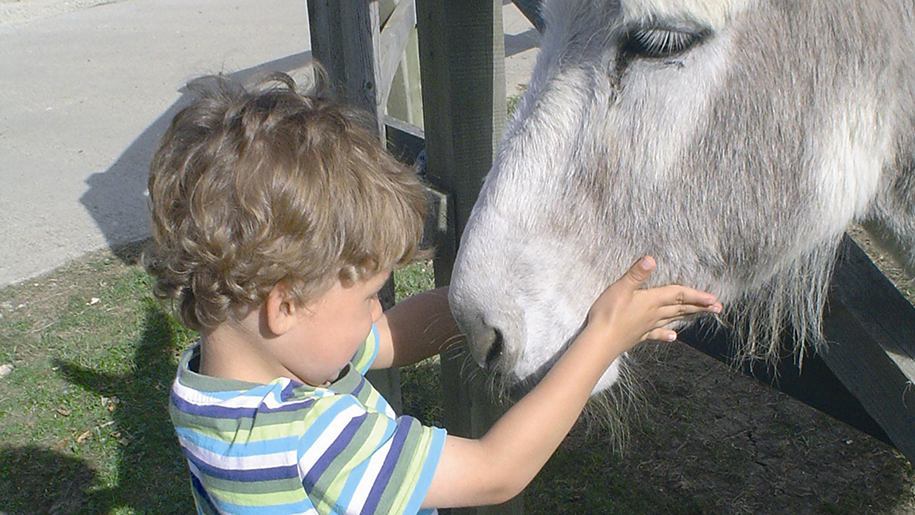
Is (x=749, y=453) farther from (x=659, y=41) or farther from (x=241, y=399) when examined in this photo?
(x=241, y=399)

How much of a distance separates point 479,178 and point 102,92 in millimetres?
7037

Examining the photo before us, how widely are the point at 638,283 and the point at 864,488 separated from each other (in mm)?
1993

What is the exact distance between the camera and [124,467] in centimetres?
316

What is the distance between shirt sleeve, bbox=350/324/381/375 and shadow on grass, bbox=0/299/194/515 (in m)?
1.56

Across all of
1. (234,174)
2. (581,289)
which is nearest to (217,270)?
(234,174)

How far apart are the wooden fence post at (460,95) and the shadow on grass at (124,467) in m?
1.69

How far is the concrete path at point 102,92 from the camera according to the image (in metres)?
5.16

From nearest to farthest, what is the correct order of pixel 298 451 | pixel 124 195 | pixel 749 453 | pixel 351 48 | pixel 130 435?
pixel 298 451 < pixel 351 48 < pixel 749 453 < pixel 130 435 < pixel 124 195

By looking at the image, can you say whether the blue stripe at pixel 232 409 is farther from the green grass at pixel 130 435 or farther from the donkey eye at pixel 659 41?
the green grass at pixel 130 435

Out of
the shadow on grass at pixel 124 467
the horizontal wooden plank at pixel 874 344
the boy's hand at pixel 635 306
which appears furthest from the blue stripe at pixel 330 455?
the shadow on grass at pixel 124 467

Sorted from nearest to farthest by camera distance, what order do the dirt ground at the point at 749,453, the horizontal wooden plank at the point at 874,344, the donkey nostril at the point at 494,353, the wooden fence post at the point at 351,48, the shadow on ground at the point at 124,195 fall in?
1. the donkey nostril at the point at 494,353
2. the horizontal wooden plank at the point at 874,344
3. the wooden fence post at the point at 351,48
4. the dirt ground at the point at 749,453
5. the shadow on ground at the point at 124,195

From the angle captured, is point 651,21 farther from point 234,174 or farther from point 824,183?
point 234,174

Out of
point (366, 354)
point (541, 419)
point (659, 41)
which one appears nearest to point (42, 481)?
point (366, 354)

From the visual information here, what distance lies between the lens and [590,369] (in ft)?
4.74
